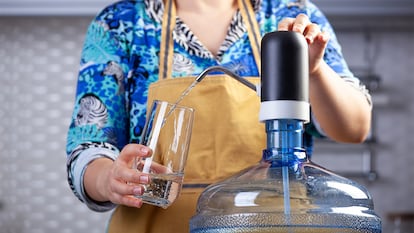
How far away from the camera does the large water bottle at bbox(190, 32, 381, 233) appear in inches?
25.0

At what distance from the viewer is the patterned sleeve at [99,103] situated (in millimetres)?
1026

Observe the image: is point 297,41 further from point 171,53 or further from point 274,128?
point 171,53

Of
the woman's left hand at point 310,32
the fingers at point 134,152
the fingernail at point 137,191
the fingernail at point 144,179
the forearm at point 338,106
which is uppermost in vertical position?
the woman's left hand at point 310,32

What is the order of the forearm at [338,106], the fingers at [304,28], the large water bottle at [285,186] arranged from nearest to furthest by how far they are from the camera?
the large water bottle at [285,186], the fingers at [304,28], the forearm at [338,106]

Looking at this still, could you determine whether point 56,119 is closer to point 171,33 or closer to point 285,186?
point 171,33

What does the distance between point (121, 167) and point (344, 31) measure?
357cm

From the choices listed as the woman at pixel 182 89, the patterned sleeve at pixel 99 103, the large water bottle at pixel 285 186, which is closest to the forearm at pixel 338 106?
the woman at pixel 182 89

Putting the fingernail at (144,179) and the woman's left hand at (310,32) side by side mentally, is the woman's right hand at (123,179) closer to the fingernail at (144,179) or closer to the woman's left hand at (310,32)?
the fingernail at (144,179)

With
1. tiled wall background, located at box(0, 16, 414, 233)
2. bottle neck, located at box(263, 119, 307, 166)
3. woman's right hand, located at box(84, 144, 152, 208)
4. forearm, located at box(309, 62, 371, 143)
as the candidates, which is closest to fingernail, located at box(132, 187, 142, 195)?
woman's right hand, located at box(84, 144, 152, 208)

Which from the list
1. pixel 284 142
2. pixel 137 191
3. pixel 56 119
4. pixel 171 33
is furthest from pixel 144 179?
pixel 56 119

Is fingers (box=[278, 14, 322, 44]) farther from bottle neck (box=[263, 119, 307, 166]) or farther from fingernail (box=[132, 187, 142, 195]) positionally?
fingernail (box=[132, 187, 142, 195])

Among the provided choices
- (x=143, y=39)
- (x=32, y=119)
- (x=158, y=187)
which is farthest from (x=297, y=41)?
(x=32, y=119)

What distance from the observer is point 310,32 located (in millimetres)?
754

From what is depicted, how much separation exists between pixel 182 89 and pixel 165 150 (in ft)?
0.85
